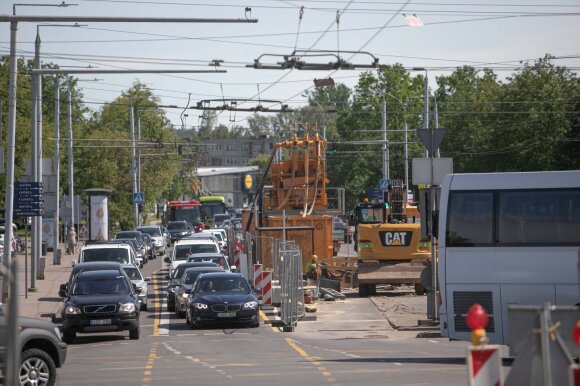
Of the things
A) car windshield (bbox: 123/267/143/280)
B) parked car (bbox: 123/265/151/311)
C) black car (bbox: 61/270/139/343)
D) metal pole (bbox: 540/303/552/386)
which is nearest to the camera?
metal pole (bbox: 540/303/552/386)

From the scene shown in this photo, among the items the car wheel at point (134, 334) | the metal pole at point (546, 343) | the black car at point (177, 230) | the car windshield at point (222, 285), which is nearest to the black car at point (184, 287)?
the car windshield at point (222, 285)

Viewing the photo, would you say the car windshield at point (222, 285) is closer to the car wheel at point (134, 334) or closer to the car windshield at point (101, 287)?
the car windshield at point (101, 287)

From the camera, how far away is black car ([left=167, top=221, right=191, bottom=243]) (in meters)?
75.5

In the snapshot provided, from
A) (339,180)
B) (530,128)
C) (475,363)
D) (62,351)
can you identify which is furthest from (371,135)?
(475,363)

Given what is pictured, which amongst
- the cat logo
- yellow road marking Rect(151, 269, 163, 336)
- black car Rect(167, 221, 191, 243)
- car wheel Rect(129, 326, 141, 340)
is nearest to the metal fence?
yellow road marking Rect(151, 269, 163, 336)

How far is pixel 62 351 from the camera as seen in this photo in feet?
54.0

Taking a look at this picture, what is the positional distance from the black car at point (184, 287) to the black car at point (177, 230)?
40.7m

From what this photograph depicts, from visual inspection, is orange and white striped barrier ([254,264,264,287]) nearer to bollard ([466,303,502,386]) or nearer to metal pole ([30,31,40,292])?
metal pole ([30,31,40,292])

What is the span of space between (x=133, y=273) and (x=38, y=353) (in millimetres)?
19058

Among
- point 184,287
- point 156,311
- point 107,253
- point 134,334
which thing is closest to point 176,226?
point 107,253

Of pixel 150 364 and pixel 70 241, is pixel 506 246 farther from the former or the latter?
pixel 70 241

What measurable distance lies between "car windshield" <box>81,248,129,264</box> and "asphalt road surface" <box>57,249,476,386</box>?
8.44m

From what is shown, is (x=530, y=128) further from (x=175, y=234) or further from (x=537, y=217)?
(x=537, y=217)

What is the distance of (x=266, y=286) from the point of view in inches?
Answer: 1332
